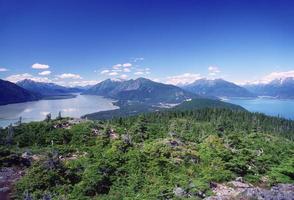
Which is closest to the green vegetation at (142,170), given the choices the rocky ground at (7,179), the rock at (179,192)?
the rock at (179,192)

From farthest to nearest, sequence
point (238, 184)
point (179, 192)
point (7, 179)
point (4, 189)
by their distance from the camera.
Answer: point (7, 179)
point (238, 184)
point (4, 189)
point (179, 192)

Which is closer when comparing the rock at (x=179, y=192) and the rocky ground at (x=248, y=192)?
the rocky ground at (x=248, y=192)

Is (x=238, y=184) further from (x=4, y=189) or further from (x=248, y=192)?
(x=4, y=189)

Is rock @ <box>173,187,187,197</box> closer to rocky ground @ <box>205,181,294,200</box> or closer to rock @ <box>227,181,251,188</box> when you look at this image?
rocky ground @ <box>205,181,294,200</box>

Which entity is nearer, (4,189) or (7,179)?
Result: (4,189)

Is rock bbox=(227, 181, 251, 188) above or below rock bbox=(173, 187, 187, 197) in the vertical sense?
below

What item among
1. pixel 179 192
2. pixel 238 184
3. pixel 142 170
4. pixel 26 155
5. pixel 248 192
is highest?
pixel 142 170

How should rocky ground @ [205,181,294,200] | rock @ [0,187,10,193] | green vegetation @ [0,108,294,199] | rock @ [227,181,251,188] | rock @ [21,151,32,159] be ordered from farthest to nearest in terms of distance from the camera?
rock @ [21,151,32,159]
rock @ [227,181,251,188]
rock @ [0,187,10,193]
green vegetation @ [0,108,294,199]
rocky ground @ [205,181,294,200]

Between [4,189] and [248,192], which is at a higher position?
[248,192]

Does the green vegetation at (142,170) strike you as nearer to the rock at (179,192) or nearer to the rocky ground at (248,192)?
the rock at (179,192)

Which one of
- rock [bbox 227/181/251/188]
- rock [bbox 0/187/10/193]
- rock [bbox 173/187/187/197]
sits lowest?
rock [bbox 0/187/10/193]

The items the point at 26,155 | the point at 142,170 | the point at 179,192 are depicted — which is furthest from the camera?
the point at 26,155

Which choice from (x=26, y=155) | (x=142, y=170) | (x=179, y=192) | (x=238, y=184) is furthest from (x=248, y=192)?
(x=26, y=155)

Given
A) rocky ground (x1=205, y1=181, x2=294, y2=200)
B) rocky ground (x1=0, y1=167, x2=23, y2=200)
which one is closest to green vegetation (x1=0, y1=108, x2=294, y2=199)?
rocky ground (x1=0, y1=167, x2=23, y2=200)
